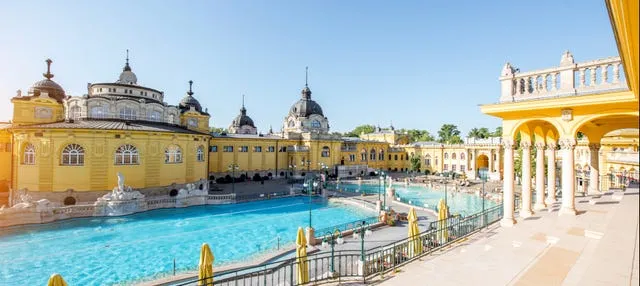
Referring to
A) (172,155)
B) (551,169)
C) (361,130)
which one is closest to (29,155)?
(172,155)

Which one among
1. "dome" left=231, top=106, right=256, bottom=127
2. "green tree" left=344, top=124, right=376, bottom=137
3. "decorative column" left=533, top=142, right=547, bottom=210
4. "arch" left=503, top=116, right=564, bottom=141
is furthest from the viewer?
"green tree" left=344, top=124, right=376, bottom=137

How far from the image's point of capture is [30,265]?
47.8 feet

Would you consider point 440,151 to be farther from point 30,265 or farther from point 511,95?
point 30,265

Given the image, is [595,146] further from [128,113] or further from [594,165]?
[128,113]

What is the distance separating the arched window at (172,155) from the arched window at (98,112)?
790cm

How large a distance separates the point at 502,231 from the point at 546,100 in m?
5.17

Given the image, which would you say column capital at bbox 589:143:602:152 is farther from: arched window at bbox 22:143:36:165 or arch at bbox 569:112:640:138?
Result: arched window at bbox 22:143:36:165

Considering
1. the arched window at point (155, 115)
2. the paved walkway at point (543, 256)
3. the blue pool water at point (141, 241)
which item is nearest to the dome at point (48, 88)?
the arched window at point (155, 115)

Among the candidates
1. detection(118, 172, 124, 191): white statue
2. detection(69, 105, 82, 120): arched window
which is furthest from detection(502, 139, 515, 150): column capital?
detection(69, 105, 82, 120): arched window

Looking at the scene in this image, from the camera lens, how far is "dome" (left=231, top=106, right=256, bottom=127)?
6004 centimetres

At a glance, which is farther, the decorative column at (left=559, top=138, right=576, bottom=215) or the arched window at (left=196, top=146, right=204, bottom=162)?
the arched window at (left=196, top=146, right=204, bottom=162)

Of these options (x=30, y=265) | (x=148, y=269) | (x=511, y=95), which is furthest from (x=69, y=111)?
(x=511, y=95)

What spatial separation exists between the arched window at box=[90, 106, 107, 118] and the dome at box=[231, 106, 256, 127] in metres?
30.1

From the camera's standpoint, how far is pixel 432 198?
36.9m
